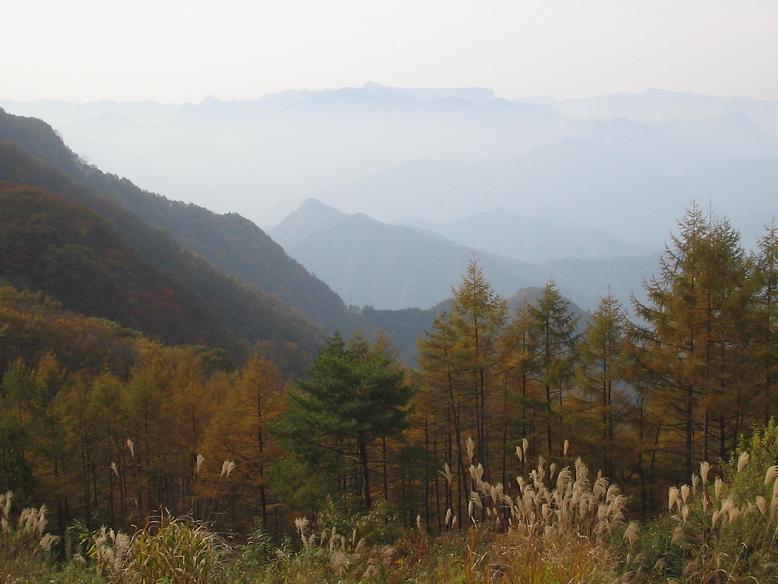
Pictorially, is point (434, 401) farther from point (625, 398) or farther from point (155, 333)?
point (155, 333)

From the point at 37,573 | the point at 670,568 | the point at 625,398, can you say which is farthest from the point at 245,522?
the point at 670,568

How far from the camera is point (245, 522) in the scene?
25.3 m

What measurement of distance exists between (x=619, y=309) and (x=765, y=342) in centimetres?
457

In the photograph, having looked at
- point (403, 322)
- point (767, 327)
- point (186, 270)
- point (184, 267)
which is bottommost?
point (403, 322)

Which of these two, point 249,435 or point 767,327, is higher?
point 767,327

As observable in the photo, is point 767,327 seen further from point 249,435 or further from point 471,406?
point 249,435

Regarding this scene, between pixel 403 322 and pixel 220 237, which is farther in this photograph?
pixel 403 322

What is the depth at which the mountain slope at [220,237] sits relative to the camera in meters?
114

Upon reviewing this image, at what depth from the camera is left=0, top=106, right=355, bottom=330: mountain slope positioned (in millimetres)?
114250

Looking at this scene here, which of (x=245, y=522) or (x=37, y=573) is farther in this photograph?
(x=245, y=522)

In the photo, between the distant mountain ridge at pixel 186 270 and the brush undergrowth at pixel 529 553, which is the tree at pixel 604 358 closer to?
the brush undergrowth at pixel 529 553

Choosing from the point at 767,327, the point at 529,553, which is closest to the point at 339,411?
the point at 529,553

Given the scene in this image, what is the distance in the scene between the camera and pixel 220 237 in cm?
14400

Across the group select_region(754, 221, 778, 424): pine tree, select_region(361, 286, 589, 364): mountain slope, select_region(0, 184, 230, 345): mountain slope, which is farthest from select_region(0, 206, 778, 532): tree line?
select_region(361, 286, 589, 364): mountain slope
